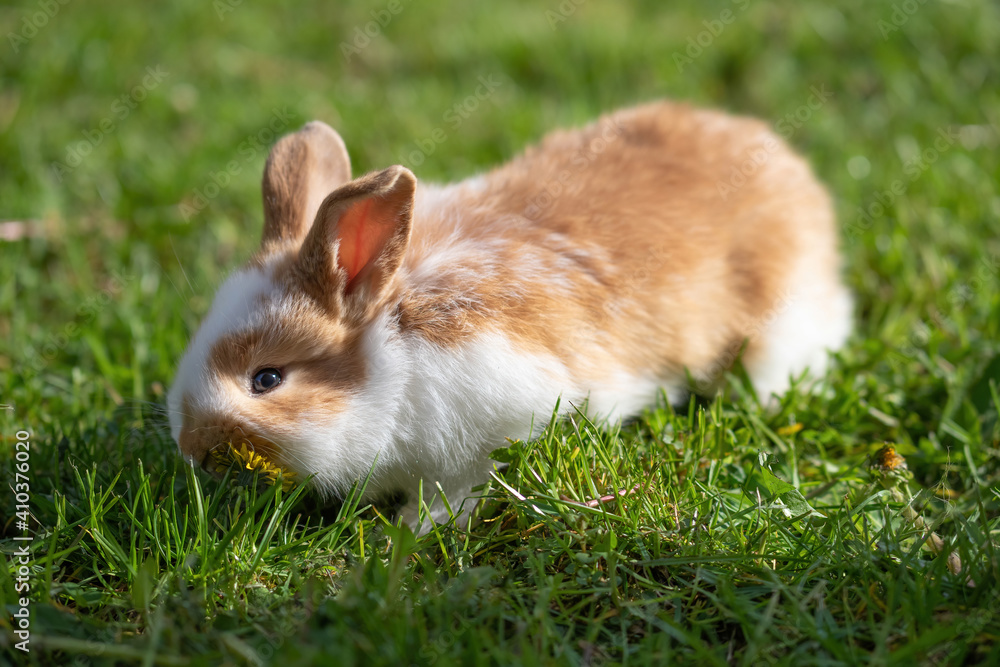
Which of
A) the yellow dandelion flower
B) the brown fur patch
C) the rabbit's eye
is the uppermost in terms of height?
the brown fur patch

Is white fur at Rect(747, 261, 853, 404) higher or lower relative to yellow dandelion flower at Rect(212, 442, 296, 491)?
higher

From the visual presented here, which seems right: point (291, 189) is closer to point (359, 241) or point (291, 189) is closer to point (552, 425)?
point (359, 241)

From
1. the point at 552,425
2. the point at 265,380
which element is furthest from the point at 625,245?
the point at 265,380

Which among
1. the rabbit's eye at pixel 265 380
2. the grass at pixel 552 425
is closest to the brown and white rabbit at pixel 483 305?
the rabbit's eye at pixel 265 380

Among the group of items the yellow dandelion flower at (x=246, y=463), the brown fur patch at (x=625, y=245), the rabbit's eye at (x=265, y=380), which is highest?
the brown fur patch at (x=625, y=245)

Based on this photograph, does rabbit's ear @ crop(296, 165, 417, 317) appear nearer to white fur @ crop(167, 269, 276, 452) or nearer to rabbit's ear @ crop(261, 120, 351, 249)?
white fur @ crop(167, 269, 276, 452)

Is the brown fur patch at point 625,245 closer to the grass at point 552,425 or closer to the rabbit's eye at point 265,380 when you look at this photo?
the grass at point 552,425

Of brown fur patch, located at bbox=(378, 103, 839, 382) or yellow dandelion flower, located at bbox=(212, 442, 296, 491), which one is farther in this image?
brown fur patch, located at bbox=(378, 103, 839, 382)

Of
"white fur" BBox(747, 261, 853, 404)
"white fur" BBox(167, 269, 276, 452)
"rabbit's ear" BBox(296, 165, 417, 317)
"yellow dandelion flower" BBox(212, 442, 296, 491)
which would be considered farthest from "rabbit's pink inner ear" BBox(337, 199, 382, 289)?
"white fur" BBox(747, 261, 853, 404)

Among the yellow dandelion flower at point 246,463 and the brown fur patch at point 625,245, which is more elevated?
the brown fur patch at point 625,245
